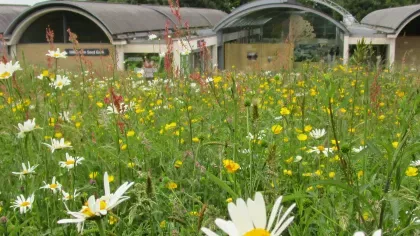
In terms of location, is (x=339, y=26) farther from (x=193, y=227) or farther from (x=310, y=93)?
(x=193, y=227)

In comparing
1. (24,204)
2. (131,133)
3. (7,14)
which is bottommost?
(24,204)

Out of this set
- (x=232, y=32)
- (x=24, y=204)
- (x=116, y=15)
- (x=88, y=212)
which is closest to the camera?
(x=88, y=212)

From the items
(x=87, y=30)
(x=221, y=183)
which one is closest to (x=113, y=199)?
(x=221, y=183)

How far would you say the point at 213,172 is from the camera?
2.45 metres

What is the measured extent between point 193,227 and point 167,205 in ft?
1.45

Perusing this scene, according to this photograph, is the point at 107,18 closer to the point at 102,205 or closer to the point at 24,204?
the point at 24,204

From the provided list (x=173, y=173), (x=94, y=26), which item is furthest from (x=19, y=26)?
(x=173, y=173)

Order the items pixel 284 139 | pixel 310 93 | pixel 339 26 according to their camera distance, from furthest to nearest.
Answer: pixel 339 26, pixel 310 93, pixel 284 139

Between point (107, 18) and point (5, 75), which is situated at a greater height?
point (107, 18)

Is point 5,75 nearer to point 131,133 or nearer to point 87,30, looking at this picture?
point 131,133

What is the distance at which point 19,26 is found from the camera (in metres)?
22.9

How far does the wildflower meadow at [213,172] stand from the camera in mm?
1362

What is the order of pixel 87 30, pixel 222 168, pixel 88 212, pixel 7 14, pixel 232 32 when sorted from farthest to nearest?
pixel 7 14, pixel 232 32, pixel 87 30, pixel 222 168, pixel 88 212

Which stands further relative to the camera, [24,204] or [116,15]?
[116,15]
